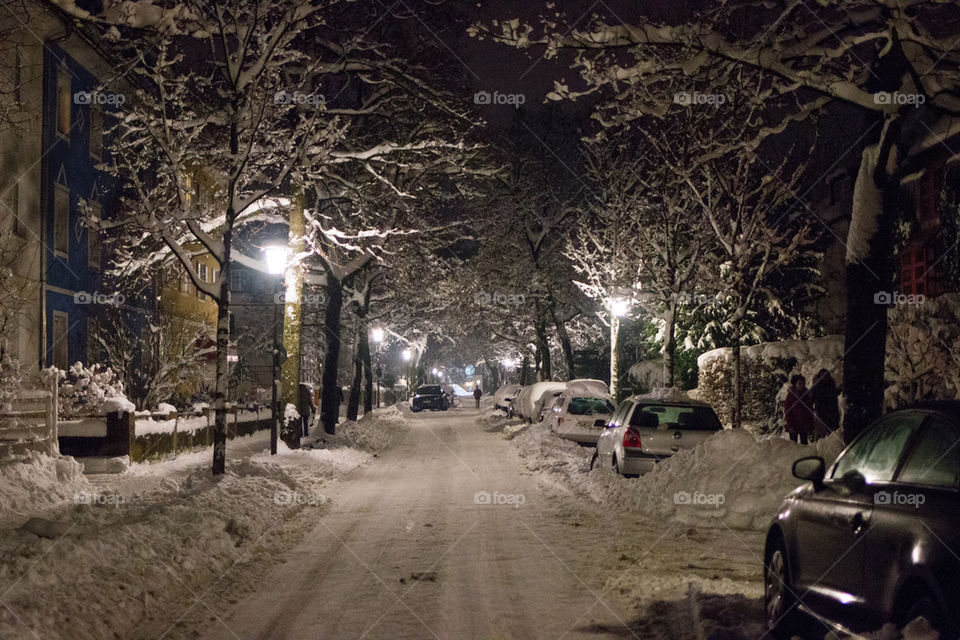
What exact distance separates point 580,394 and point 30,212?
53.3ft

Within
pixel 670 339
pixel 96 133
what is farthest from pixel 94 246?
pixel 670 339

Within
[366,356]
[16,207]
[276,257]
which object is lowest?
[366,356]

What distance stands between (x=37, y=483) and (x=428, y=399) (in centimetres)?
5098

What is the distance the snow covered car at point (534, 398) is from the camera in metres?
37.5

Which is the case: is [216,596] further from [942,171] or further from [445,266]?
Answer: [445,266]

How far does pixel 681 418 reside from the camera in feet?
55.5

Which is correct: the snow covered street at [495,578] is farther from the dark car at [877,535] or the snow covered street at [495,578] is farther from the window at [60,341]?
the window at [60,341]

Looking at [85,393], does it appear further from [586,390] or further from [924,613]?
[924,613]

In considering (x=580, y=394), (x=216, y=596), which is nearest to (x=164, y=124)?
(x=216, y=596)

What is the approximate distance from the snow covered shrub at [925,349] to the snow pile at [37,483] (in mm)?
16526

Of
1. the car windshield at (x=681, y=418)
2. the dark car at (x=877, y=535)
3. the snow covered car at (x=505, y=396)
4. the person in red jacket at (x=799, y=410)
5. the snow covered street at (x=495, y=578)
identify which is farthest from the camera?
the snow covered car at (x=505, y=396)

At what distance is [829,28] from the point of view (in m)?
11.9

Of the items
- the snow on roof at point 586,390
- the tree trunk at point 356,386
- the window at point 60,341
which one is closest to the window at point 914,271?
the snow on roof at point 586,390

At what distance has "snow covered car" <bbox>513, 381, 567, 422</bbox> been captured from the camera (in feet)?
123
